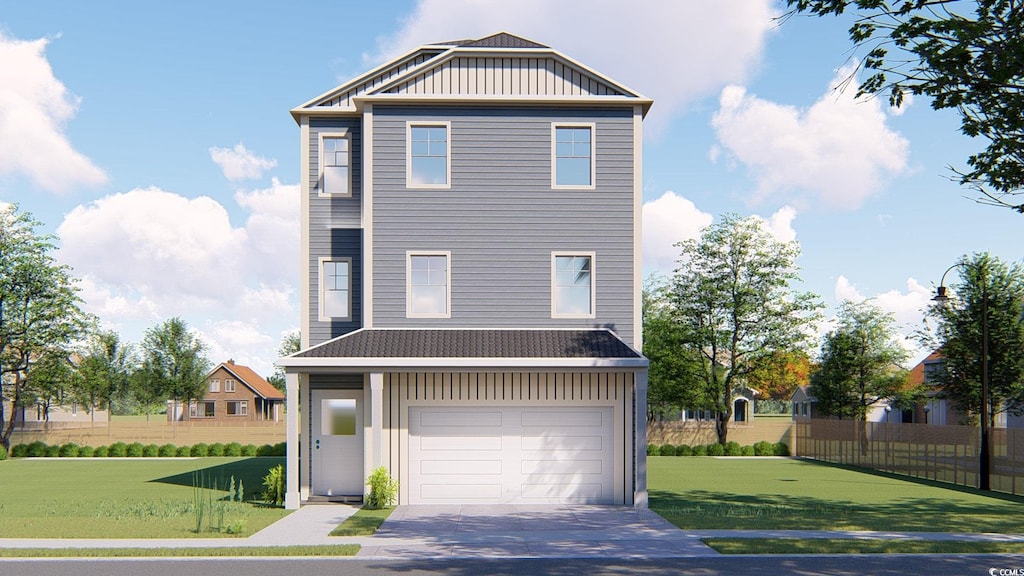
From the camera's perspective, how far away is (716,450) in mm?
40969

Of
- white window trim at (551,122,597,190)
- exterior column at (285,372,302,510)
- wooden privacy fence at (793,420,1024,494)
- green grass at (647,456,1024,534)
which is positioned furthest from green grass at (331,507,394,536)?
wooden privacy fence at (793,420,1024,494)

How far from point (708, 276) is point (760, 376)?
525 cm

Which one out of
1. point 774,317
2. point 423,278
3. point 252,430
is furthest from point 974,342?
point 252,430

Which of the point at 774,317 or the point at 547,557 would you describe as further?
the point at 774,317

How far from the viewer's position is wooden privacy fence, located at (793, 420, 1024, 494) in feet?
84.0

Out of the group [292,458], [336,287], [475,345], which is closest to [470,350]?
[475,345]

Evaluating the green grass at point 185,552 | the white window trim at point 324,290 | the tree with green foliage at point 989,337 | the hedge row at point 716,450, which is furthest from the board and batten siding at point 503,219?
the hedge row at point 716,450

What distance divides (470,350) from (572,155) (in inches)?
217

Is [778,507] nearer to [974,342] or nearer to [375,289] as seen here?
[375,289]

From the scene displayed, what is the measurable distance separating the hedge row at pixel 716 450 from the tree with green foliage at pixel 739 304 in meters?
0.64

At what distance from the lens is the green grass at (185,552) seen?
46.7 feet

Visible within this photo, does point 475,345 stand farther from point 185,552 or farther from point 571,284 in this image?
point 185,552

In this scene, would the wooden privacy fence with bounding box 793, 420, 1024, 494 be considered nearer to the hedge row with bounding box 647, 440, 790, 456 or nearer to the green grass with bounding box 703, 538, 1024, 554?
the hedge row with bounding box 647, 440, 790, 456

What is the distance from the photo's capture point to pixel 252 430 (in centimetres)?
4262
